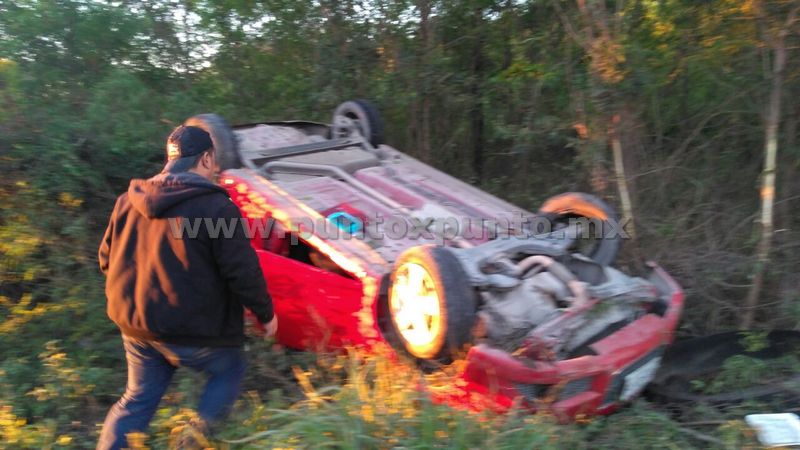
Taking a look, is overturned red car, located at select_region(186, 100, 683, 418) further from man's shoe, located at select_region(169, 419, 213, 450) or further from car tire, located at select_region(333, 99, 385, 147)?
man's shoe, located at select_region(169, 419, 213, 450)

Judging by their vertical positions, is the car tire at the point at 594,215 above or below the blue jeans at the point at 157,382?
above

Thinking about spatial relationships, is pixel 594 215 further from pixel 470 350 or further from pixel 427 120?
pixel 427 120

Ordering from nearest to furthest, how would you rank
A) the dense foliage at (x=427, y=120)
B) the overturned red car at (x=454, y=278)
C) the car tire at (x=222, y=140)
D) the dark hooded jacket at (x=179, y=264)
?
1. the dark hooded jacket at (x=179, y=264)
2. the overturned red car at (x=454, y=278)
3. the dense foliage at (x=427, y=120)
4. the car tire at (x=222, y=140)

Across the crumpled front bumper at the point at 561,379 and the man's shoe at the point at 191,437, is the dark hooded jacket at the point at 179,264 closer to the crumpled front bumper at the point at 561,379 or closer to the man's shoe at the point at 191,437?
the man's shoe at the point at 191,437

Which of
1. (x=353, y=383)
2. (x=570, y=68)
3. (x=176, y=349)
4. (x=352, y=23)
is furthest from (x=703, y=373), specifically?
(x=352, y=23)

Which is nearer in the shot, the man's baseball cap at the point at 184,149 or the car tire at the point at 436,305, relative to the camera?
the man's baseball cap at the point at 184,149

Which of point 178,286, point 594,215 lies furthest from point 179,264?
point 594,215

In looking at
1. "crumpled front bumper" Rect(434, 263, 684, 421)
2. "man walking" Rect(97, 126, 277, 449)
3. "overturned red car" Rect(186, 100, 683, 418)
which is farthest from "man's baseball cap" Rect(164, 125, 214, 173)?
"crumpled front bumper" Rect(434, 263, 684, 421)

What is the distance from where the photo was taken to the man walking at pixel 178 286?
2830 millimetres

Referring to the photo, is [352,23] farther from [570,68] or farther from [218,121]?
[218,121]

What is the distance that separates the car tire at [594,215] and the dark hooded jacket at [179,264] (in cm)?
223

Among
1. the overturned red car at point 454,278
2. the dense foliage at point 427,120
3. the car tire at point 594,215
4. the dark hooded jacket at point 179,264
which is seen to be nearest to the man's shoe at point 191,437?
the dense foliage at point 427,120

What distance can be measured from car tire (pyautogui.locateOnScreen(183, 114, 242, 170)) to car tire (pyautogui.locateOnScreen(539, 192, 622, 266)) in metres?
2.18

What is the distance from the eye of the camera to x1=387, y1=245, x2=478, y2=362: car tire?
3.20 m
